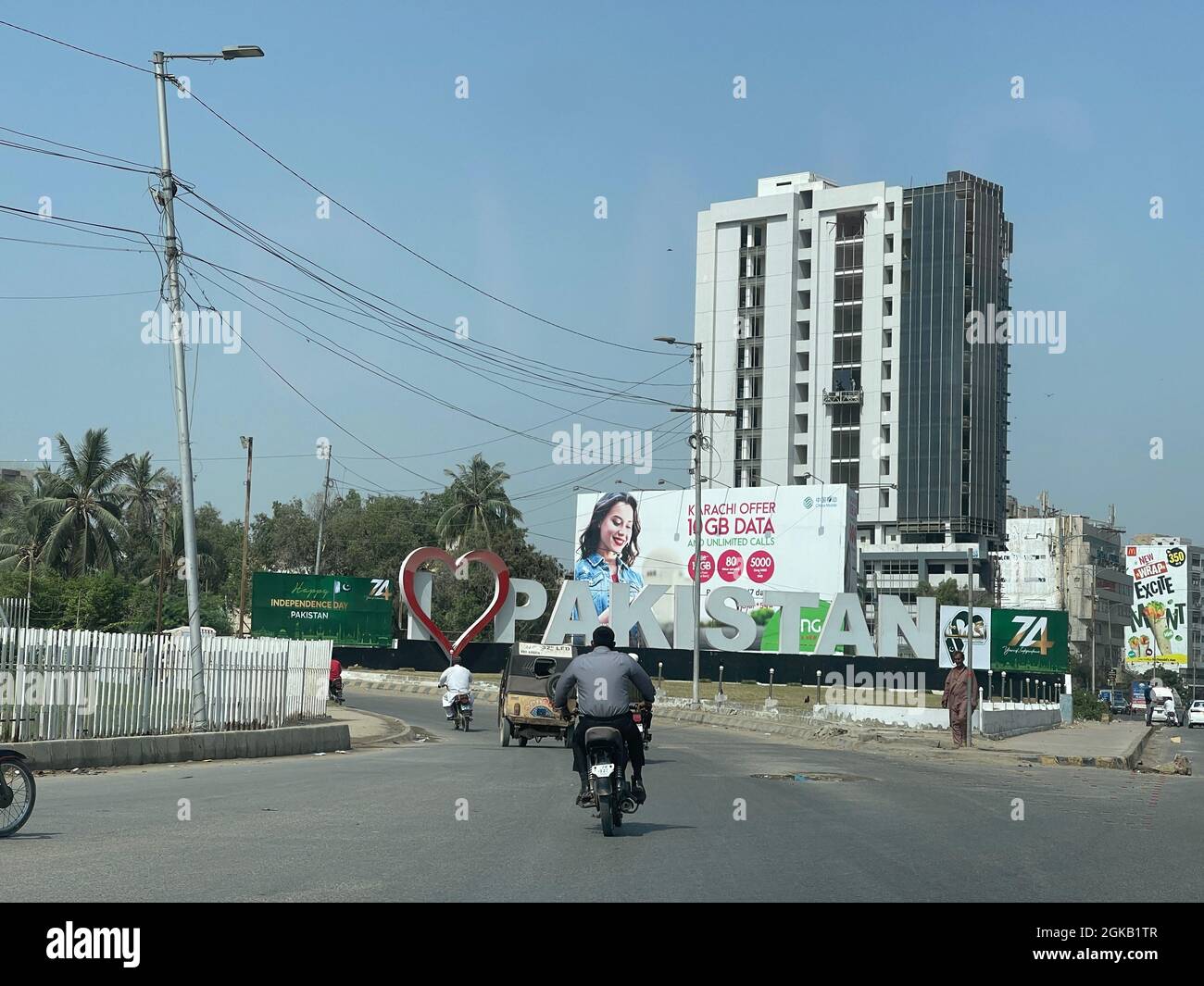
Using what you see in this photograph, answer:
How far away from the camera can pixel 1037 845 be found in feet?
38.1

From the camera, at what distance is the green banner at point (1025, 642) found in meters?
68.9

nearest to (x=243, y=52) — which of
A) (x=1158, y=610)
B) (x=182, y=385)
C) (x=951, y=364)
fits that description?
(x=182, y=385)

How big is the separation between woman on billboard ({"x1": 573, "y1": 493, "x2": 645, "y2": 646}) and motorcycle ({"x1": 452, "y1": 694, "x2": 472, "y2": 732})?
167 ft

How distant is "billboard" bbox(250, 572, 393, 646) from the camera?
2635 inches

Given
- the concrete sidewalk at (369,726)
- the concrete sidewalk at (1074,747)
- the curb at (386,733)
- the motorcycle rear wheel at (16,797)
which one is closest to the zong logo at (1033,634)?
the concrete sidewalk at (1074,747)

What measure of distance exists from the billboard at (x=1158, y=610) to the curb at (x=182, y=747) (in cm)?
12309

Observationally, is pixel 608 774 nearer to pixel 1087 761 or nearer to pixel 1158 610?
pixel 1087 761

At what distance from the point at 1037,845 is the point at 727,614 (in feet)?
183

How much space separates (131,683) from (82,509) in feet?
169

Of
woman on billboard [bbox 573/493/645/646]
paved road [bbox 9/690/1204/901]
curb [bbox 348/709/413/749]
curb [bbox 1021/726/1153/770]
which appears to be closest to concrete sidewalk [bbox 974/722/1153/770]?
curb [bbox 1021/726/1153/770]

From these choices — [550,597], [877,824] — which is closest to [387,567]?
[550,597]

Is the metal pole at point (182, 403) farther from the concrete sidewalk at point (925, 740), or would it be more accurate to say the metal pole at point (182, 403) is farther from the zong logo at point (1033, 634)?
the zong logo at point (1033, 634)

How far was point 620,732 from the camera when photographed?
11820mm
